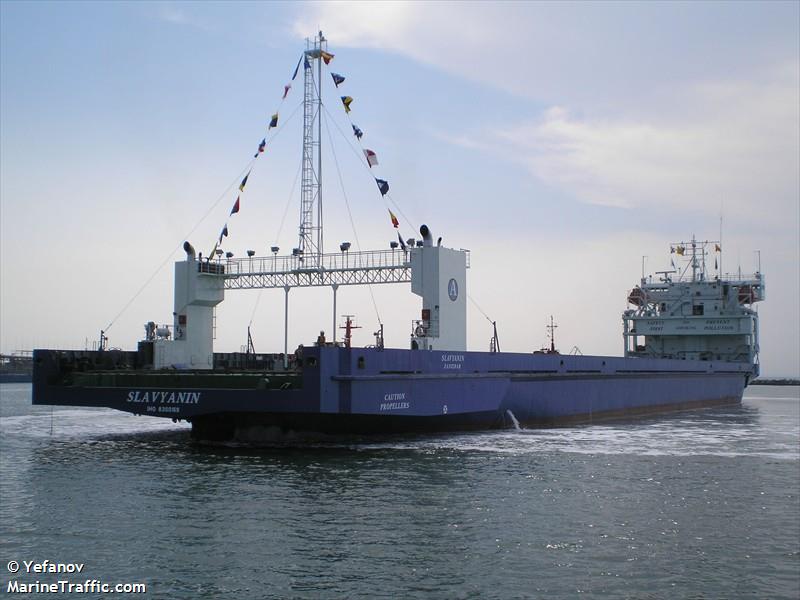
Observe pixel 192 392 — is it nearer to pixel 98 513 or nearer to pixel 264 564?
pixel 98 513

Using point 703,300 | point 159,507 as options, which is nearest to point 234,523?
point 159,507

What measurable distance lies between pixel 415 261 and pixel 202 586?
16569 mm

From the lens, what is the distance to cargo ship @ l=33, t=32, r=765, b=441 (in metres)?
18.8

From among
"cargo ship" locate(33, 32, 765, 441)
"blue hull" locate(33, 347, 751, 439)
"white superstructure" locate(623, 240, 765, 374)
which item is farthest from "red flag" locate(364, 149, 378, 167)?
"white superstructure" locate(623, 240, 765, 374)

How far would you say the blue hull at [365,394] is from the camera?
18.4 metres

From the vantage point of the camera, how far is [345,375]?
61.1 feet

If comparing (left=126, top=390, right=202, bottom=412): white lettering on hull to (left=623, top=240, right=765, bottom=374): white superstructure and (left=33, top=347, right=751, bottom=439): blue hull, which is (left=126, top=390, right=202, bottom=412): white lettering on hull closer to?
(left=33, top=347, right=751, bottom=439): blue hull

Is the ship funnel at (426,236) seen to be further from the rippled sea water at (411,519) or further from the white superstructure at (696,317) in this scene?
the white superstructure at (696,317)

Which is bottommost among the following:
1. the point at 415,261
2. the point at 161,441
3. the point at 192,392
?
the point at 161,441

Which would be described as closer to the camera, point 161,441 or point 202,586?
point 202,586

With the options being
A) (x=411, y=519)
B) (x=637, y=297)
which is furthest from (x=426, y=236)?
(x=637, y=297)

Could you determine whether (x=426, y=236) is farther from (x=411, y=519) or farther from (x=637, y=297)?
(x=637, y=297)

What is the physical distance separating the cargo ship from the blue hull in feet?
0.11

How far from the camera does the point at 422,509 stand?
482 inches
